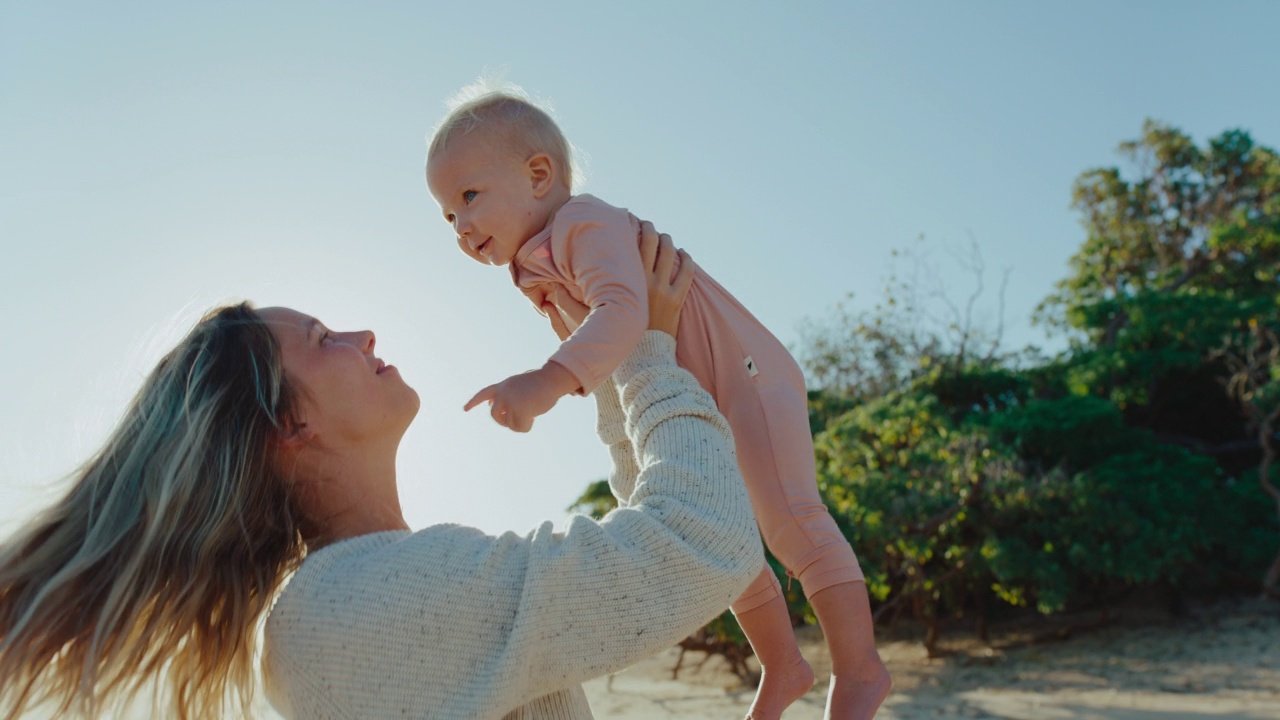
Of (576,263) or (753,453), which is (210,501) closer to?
(576,263)

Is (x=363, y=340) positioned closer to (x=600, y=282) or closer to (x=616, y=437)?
(x=600, y=282)

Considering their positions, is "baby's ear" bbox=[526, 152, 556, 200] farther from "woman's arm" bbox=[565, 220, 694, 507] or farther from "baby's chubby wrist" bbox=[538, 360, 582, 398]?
"baby's chubby wrist" bbox=[538, 360, 582, 398]

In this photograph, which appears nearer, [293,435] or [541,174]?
[293,435]

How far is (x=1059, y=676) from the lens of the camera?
871 centimetres

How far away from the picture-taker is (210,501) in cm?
170

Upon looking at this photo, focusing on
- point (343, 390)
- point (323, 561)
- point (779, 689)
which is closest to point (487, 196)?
point (343, 390)

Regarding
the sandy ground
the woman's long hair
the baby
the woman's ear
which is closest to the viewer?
the woman's long hair

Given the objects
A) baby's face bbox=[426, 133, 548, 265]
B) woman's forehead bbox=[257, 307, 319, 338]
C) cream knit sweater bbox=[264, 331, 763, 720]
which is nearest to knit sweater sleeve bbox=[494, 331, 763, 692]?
cream knit sweater bbox=[264, 331, 763, 720]

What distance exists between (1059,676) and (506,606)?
8377 millimetres

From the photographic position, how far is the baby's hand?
6.02ft

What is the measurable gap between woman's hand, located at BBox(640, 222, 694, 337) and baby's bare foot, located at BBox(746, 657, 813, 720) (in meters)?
0.74

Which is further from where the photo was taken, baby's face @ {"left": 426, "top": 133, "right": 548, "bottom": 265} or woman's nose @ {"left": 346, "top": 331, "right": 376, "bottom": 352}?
baby's face @ {"left": 426, "top": 133, "right": 548, "bottom": 265}

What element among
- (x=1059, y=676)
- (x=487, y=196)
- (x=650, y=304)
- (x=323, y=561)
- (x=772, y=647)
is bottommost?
(x=1059, y=676)

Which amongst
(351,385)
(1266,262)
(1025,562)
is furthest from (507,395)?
(1266,262)
